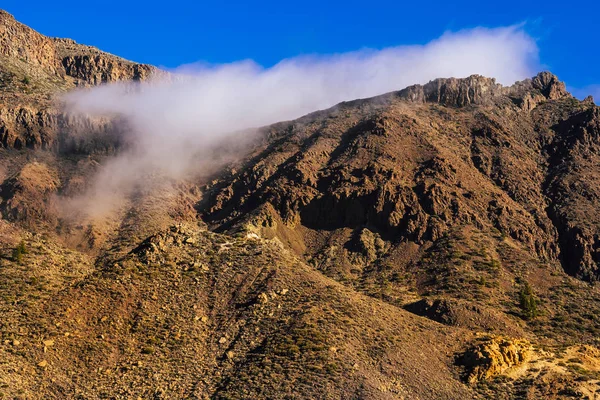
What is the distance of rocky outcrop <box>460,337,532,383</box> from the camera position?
75938mm

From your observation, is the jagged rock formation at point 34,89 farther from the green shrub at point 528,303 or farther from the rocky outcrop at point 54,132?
the green shrub at point 528,303

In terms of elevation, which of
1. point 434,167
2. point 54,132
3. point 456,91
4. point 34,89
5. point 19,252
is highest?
point 456,91

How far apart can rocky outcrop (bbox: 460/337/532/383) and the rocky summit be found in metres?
0.21

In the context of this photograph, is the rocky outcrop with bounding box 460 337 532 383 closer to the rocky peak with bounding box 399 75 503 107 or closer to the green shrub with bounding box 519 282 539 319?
the green shrub with bounding box 519 282 539 319

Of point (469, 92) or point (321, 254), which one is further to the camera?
point (469, 92)

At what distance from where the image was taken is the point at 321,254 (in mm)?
120062

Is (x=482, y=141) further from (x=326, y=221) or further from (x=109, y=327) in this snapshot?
(x=109, y=327)

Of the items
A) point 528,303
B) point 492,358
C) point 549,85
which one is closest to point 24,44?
point 549,85

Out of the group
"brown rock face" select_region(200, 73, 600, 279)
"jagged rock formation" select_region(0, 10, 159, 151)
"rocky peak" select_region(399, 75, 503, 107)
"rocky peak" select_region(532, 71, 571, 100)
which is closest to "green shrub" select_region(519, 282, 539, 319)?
"brown rock face" select_region(200, 73, 600, 279)

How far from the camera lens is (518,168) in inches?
5605

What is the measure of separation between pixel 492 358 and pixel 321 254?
47034 mm

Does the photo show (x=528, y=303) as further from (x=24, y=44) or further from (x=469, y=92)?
(x=24, y=44)

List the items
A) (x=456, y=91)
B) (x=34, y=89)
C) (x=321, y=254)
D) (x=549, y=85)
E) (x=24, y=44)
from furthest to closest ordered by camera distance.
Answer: (x=24, y=44), (x=549, y=85), (x=34, y=89), (x=456, y=91), (x=321, y=254)

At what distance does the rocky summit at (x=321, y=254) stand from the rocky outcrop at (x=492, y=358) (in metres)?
0.21
